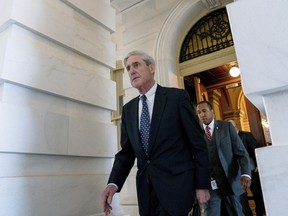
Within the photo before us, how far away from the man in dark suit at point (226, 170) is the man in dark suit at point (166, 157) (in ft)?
4.38

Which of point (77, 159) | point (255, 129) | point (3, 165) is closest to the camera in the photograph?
point (3, 165)

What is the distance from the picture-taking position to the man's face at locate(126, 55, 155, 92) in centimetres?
208

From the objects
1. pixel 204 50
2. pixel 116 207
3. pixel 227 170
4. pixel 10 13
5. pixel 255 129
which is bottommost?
pixel 116 207

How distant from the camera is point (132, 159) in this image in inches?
86.0

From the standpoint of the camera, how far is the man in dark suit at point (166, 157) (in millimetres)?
1679

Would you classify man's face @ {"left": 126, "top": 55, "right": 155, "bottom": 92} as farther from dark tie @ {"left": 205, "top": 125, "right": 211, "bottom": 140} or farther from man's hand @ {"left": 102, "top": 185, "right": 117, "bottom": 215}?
dark tie @ {"left": 205, "top": 125, "right": 211, "bottom": 140}

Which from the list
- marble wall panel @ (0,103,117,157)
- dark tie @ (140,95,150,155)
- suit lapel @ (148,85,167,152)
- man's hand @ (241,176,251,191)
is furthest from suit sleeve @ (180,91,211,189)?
man's hand @ (241,176,251,191)

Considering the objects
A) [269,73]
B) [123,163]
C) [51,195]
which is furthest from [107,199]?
[269,73]

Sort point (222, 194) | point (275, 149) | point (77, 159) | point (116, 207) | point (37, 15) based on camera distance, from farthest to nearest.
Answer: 1. point (222, 194)
2. point (116, 207)
3. point (77, 159)
4. point (37, 15)
5. point (275, 149)

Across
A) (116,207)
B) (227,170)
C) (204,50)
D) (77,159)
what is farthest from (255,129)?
(77,159)

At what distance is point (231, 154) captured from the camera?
3.09 meters

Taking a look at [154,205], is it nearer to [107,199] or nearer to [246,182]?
[107,199]

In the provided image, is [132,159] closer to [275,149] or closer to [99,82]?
[99,82]

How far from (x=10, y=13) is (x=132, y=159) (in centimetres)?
153
